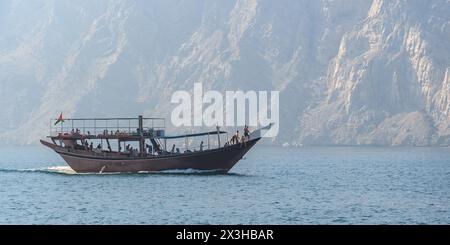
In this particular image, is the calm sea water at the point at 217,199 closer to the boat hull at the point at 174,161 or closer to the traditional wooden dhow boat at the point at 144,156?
the boat hull at the point at 174,161

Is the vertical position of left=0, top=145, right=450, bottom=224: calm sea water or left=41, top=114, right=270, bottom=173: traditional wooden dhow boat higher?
left=41, top=114, right=270, bottom=173: traditional wooden dhow boat

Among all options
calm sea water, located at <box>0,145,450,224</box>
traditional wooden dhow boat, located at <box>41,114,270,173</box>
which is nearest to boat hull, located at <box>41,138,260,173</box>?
traditional wooden dhow boat, located at <box>41,114,270,173</box>

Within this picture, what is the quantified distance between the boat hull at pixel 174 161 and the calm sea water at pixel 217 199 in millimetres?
1217

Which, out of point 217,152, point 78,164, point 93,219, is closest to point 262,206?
point 93,219

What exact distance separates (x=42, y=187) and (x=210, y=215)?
32796 millimetres

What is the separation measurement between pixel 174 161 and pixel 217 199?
24.1m

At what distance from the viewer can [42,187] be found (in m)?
106

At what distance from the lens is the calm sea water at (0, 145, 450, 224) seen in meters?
77.4

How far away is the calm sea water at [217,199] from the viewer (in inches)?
3049

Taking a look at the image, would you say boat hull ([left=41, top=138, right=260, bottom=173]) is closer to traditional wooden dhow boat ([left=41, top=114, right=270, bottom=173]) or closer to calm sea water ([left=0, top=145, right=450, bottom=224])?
traditional wooden dhow boat ([left=41, top=114, right=270, bottom=173])

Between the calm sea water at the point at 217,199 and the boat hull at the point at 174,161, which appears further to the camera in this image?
the boat hull at the point at 174,161

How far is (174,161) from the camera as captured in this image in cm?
11344

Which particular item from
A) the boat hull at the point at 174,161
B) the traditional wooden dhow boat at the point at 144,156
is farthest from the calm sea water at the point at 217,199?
the traditional wooden dhow boat at the point at 144,156

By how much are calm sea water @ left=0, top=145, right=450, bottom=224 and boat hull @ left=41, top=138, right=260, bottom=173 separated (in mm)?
1217
